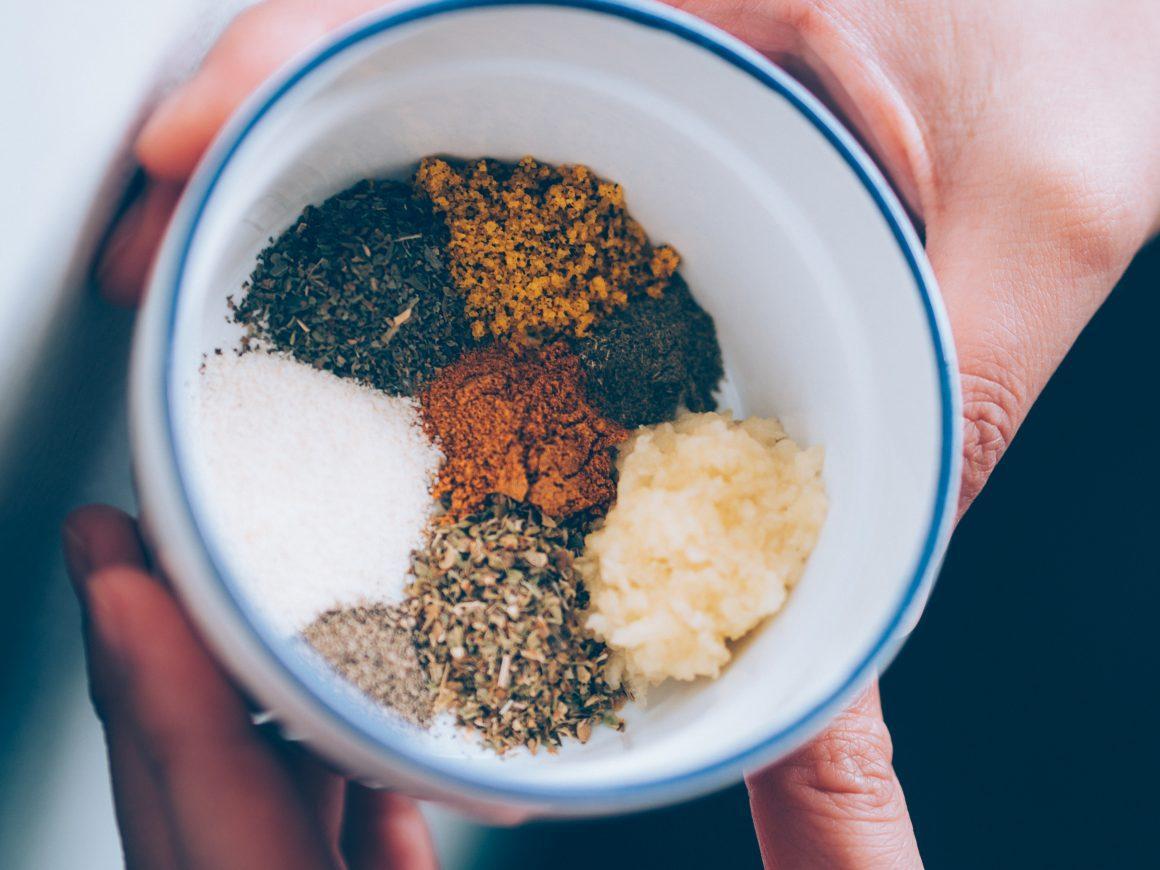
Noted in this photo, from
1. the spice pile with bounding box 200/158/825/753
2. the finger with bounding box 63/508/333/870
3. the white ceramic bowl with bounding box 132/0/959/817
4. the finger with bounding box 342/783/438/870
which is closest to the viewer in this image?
the white ceramic bowl with bounding box 132/0/959/817

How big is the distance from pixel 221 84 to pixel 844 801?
848 millimetres

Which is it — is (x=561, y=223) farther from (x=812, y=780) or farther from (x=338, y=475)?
(x=812, y=780)

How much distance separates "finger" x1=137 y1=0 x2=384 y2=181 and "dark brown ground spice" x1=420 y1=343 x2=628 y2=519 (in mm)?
277

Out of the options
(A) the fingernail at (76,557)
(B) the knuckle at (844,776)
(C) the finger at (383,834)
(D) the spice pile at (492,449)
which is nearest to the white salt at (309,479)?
(D) the spice pile at (492,449)

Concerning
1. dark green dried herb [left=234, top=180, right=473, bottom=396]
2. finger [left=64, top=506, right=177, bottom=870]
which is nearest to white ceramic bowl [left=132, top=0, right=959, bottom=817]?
dark green dried herb [left=234, top=180, right=473, bottom=396]

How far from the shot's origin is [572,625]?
0.74m

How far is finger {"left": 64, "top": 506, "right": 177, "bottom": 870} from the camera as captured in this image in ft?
1.99

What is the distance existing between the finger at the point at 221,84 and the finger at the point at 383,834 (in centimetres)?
56

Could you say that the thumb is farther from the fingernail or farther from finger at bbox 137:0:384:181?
the fingernail

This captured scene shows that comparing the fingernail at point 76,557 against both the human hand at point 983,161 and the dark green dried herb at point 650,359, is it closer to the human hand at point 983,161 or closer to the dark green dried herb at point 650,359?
the dark green dried herb at point 650,359

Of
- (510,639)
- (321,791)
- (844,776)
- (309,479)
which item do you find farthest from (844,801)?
(309,479)

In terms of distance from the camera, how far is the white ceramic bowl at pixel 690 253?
0.45 meters

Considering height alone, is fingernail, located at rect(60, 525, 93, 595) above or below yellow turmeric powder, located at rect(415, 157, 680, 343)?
below

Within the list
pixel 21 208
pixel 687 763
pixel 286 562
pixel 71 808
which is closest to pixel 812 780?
pixel 687 763
